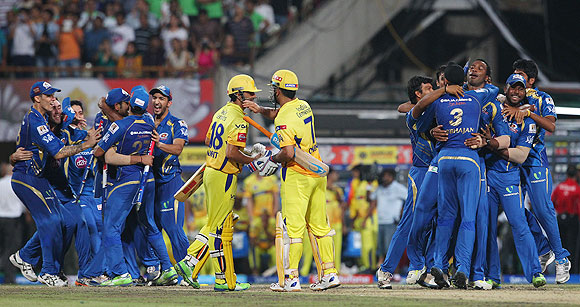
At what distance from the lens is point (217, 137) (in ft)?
37.9

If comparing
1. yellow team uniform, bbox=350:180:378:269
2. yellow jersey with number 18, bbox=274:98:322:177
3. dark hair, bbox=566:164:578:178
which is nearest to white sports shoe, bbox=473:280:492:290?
yellow jersey with number 18, bbox=274:98:322:177

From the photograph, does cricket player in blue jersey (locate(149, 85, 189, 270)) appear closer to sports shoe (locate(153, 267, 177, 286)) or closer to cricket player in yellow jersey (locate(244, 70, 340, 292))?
sports shoe (locate(153, 267, 177, 286))

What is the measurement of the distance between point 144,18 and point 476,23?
8.67 m

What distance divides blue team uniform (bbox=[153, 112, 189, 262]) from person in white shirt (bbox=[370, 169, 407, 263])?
770 cm

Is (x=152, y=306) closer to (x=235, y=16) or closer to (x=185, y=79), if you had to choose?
(x=185, y=79)

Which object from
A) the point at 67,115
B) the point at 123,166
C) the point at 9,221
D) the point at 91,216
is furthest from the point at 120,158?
the point at 9,221

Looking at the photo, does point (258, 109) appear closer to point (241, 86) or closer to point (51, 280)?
point (241, 86)

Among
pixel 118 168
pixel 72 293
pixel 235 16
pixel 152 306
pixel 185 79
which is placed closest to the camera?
pixel 152 306

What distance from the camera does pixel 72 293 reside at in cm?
1120

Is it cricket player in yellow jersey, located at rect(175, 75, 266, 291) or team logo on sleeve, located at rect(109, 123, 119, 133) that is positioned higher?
team logo on sleeve, located at rect(109, 123, 119, 133)

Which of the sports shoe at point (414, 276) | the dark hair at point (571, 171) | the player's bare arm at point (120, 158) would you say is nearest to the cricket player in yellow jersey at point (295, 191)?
the sports shoe at point (414, 276)

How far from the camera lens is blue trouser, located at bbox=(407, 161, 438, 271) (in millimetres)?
11812

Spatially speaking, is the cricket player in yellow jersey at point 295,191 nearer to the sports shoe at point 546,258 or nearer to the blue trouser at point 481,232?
the blue trouser at point 481,232

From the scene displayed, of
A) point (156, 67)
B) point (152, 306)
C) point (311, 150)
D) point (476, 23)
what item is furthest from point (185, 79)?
point (152, 306)
